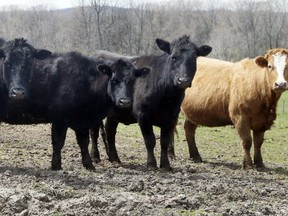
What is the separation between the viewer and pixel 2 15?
3408 inches

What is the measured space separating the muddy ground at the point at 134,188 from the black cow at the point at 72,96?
2.18ft

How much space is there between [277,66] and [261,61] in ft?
1.27

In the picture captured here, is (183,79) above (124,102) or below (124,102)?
above

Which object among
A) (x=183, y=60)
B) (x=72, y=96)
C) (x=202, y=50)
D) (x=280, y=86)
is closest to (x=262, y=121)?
(x=280, y=86)

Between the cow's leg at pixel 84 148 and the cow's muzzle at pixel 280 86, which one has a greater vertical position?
the cow's muzzle at pixel 280 86

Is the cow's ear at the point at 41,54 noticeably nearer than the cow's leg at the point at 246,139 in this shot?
Yes

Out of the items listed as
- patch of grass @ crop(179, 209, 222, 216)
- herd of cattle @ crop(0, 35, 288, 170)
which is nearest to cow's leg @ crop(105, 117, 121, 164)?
herd of cattle @ crop(0, 35, 288, 170)

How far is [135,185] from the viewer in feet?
22.3

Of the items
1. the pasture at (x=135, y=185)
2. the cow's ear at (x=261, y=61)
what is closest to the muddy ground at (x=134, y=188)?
the pasture at (x=135, y=185)

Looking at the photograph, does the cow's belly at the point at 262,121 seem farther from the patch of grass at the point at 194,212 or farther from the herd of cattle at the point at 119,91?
the patch of grass at the point at 194,212

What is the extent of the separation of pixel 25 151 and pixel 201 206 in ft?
17.8

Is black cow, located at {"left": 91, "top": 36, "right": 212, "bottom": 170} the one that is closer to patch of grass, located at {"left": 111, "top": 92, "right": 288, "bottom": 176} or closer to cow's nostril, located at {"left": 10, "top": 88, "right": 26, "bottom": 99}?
patch of grass, located at {"left": 111, "top": 92, "right": 288, "bottom": 176}

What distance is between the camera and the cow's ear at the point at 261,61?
9.71m

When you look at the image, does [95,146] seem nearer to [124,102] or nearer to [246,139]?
[124,102]
